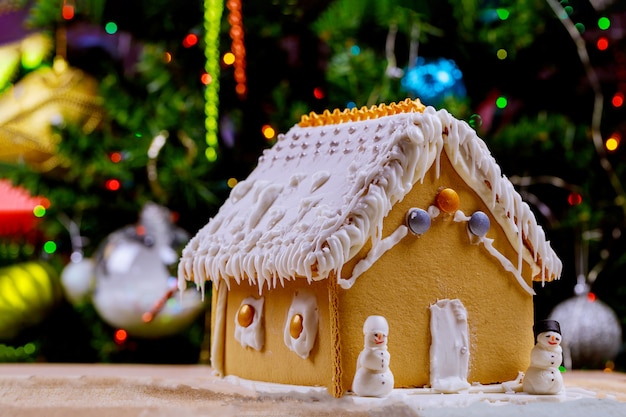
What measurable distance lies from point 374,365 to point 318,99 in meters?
2.09

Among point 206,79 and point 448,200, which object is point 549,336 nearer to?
point 448,200

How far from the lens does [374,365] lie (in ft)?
9.90

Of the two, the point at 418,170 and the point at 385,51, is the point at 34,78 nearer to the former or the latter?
the point at 385,51

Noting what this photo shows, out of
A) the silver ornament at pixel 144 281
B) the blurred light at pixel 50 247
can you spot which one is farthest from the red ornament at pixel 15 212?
the silver ornament at pixel 144 281

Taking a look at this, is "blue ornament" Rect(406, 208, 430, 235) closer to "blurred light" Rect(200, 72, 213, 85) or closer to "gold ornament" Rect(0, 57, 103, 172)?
"blurred light" Rect(200, 72, 213, 85)

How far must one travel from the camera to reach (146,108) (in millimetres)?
4910

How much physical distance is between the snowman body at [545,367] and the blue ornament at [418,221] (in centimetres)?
47

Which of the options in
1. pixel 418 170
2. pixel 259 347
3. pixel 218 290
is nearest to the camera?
pixel 418 170

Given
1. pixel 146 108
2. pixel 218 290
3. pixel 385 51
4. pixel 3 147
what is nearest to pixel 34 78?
pixel 3 147

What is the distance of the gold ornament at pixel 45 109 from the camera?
205 inches

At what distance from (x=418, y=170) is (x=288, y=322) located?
58 cm

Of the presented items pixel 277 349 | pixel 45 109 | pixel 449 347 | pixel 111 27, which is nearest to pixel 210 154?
pixel 111 27

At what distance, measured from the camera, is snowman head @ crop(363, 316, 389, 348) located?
119 inches

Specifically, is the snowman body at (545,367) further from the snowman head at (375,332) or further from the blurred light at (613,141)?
the blurred light at (613,141)
